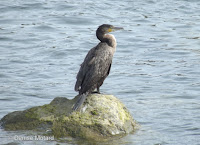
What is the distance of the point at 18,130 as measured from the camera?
24.1 ft

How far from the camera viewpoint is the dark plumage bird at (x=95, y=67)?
24.3ft

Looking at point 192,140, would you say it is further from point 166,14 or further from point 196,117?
point 166,14

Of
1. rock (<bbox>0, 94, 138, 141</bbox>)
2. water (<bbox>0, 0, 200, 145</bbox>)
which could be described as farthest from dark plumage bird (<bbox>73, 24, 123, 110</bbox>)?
water (<bbox>0, 0, 200, 145</bbox>)

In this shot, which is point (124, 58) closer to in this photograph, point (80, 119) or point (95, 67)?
point (95, 67)

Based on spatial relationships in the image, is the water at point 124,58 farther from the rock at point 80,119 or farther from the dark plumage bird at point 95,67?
the dark plumage bird at point 95,67

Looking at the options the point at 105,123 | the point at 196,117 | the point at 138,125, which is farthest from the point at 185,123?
the point at 105,123

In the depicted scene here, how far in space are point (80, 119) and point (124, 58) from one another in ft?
21.0

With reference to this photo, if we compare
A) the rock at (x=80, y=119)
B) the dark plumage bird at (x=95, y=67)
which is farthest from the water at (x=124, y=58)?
the dark plumage bird at (x=95, y=67)

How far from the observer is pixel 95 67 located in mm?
7645

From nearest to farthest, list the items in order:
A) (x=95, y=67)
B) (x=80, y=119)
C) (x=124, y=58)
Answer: (x=80, y=119)
(x=95, y=67)
(x=124, y=58)

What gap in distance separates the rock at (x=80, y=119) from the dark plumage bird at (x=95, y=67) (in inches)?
7.3

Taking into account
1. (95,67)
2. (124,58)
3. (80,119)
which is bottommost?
(124,58)

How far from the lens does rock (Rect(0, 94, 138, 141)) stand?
7117 millimetres

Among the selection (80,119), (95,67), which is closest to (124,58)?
(95,67)
